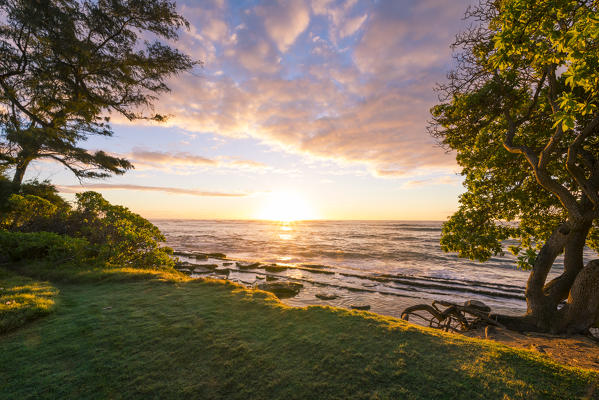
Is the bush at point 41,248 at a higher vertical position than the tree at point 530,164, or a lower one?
lower

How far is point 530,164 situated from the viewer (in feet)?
21.5

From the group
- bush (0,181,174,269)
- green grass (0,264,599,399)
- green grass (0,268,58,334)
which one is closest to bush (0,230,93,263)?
bush (0,181,174,269)

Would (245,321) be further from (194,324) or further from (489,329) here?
(489,329)

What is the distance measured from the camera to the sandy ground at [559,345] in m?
5.30

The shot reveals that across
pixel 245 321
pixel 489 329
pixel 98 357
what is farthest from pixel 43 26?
pixel 489 329

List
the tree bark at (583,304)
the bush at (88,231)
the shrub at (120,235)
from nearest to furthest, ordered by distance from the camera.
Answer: the tree bark at (583,304), the bush at (88,231), the shrub at (120,235)

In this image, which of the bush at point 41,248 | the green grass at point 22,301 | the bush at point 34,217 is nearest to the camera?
the green grass at point 22,301

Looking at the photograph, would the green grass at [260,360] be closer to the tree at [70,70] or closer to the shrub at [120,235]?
the shrub at [120,235]

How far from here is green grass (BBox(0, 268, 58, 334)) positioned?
4.52 meters

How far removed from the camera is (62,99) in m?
13.9

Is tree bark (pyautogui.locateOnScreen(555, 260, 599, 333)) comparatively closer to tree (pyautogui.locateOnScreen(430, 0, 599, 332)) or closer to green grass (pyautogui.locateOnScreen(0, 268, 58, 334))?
tree (pyautogui.locateOnScreen(430, 0, 599, 332))

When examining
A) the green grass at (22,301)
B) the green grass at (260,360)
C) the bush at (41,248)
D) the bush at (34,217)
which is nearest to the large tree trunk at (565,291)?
the green grass at (260,360)

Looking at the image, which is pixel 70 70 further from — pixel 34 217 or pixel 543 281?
pixel 543 281

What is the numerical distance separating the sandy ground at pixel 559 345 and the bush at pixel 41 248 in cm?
1480
